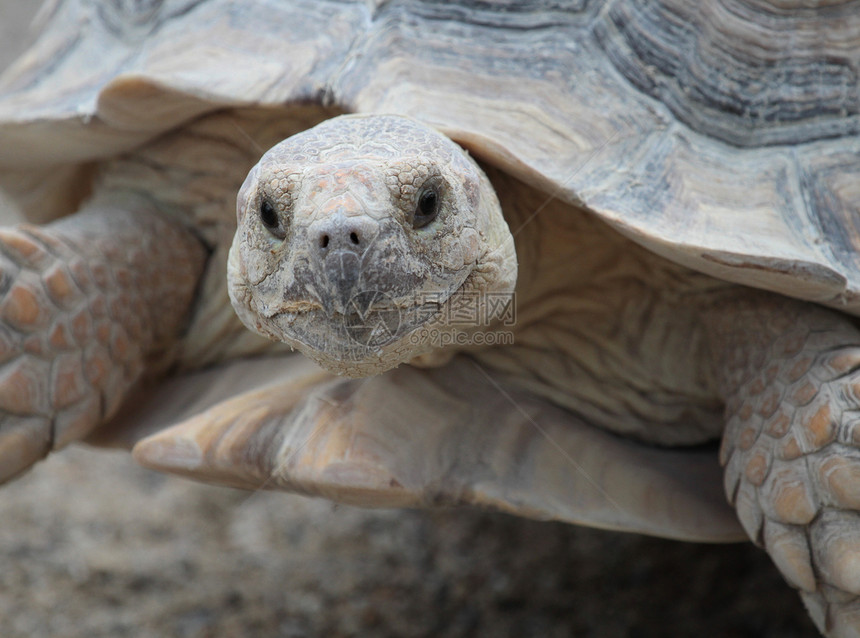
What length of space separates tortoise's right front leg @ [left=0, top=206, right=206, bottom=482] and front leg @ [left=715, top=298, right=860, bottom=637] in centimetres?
137

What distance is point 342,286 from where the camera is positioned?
1.18m

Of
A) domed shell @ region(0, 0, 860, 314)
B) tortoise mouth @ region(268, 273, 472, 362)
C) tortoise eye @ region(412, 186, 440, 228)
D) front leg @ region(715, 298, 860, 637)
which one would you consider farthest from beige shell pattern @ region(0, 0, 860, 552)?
tortoise mouth @ region(268, 273, 472, 362)

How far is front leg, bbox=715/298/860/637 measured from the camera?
1.49m

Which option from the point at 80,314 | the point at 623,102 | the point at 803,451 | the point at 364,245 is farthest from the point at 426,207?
the point at 80,314

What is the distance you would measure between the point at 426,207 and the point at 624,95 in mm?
600

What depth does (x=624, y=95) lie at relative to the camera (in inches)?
64.9

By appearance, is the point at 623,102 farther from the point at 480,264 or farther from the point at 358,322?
the point at 358,322

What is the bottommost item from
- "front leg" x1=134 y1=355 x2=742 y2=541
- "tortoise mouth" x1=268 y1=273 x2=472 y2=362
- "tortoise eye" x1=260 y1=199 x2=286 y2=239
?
"front leg" x1=134 y1=355 x2=742 y2=541

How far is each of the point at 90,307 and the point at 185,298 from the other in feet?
0.94

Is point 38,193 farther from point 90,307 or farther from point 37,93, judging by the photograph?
point 90,307

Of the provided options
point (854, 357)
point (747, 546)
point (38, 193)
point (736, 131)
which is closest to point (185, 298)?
point (38, 193)

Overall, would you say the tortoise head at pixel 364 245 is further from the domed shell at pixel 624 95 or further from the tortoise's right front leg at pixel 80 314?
the tortoise's right front leg at pixel 80 314

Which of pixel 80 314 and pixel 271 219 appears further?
pixel 80 314

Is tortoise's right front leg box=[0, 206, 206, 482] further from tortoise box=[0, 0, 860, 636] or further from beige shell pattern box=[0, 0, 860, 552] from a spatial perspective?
beige shell pattern box=[0, 0, 860, 552]
